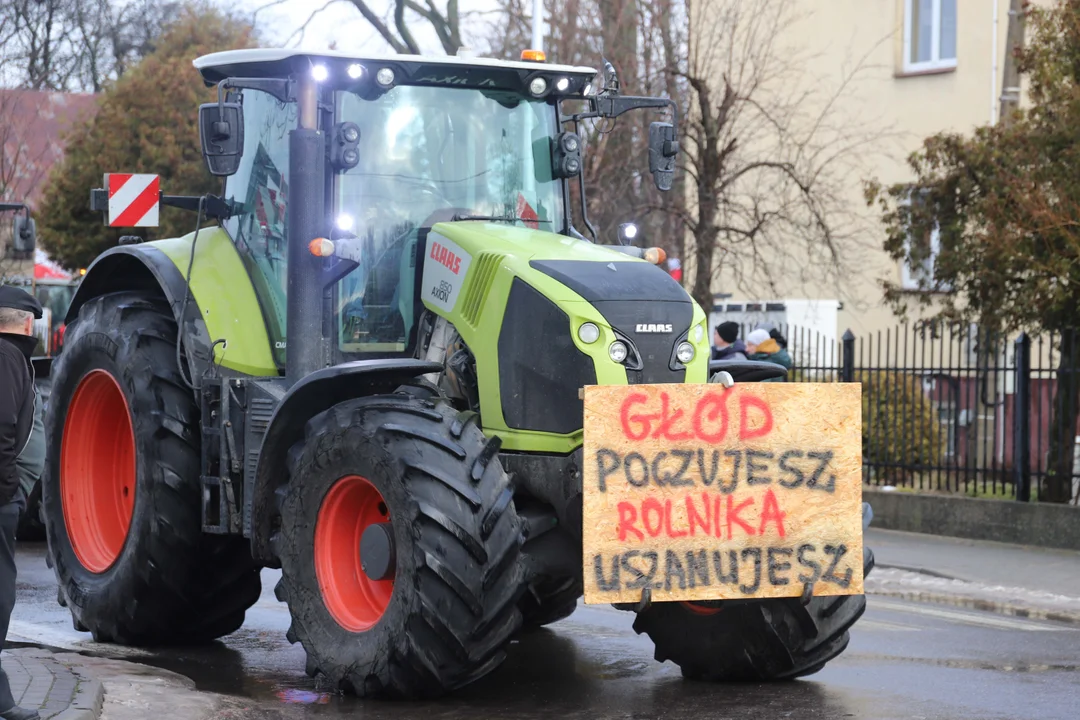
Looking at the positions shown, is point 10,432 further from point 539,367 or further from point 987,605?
point 987,605

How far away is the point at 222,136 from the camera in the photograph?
7957 millimetres

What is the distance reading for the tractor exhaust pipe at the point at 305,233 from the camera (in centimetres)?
814

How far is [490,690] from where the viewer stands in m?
7.78

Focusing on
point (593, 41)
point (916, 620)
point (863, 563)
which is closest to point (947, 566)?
point (916, 620)

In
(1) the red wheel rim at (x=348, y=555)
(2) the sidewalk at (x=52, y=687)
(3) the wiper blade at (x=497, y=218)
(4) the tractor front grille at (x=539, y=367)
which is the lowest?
(2) the sidewalk at (x=52, y=687)

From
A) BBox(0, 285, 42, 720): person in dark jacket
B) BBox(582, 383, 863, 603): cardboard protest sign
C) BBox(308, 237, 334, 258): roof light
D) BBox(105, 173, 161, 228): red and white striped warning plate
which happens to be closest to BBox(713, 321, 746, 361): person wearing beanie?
BBox(105, 173, 161, 228): red and white striped warning plate

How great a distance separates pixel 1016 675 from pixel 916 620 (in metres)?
2.18

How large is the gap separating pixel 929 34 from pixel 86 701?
21.8 meters

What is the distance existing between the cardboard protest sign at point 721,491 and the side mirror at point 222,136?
82.2 inches

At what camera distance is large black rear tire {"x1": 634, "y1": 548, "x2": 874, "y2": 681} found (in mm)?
7723

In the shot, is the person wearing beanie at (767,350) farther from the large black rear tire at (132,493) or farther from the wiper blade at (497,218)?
the large black rear tire at (132,493)

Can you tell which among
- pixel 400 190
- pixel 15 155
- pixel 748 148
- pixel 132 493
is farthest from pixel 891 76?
pixel 400 190

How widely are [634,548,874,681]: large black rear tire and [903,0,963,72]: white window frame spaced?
19246mm

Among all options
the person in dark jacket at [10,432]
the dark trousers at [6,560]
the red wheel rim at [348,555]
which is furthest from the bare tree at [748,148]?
the dark trousers at [6,560]
